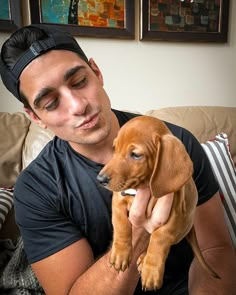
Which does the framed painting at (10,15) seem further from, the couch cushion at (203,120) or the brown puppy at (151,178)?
the brown puppy at (151,178)

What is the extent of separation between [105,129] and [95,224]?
322 mm

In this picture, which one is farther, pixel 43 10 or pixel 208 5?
pixel 208 5

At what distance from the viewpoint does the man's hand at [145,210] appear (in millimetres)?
775

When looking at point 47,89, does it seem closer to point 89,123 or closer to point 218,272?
point 89,123

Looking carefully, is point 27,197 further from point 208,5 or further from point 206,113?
point 208,5

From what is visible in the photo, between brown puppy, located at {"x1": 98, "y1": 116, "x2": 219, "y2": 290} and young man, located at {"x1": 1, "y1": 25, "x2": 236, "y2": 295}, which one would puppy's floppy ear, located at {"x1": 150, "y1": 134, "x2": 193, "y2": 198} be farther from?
young man, located at {"x1": 1, "y1": 25, "x2": 236, "y2": 295}

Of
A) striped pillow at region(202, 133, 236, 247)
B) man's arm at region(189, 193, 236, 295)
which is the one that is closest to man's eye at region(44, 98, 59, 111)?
man's arm at region(189, 193, 236, 295)

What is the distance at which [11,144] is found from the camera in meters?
1.64

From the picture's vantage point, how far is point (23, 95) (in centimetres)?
102

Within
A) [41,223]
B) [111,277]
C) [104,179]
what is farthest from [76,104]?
[111,277]

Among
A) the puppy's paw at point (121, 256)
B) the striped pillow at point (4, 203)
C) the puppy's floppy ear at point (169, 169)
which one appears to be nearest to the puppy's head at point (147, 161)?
the puppy's floppy ear at point (169, 169)

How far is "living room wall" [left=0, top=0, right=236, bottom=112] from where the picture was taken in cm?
197

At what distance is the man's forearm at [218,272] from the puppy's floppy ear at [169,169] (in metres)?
0.44

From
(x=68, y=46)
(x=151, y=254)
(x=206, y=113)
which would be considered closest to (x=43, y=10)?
(x=68, y=46)
